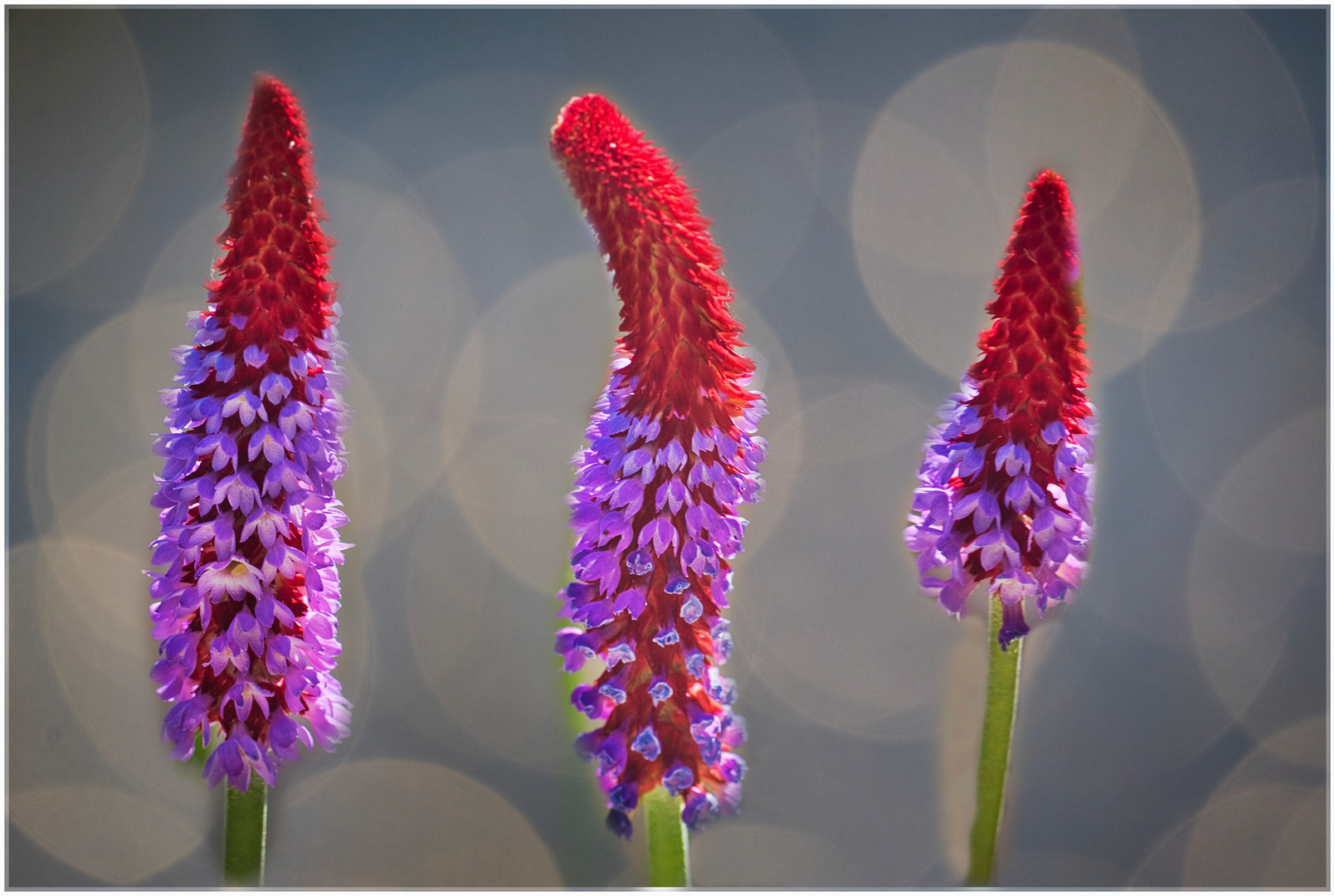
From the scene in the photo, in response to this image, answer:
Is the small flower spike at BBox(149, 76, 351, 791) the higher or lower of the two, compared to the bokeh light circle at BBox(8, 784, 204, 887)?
higher

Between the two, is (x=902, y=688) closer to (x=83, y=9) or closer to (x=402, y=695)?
(x=402, y=695)

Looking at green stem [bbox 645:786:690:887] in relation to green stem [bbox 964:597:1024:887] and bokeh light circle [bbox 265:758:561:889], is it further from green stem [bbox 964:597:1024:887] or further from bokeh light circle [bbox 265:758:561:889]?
bokeh light circle [bbox 265:758:561:889]

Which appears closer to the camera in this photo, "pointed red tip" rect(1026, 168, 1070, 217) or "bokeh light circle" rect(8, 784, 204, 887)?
"pointed red tip" rect(1026, 168, 1070, 217)

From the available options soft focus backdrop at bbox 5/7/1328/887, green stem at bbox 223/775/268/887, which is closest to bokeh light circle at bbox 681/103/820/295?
soft focus backdrop at bbox 5/7/1328/887

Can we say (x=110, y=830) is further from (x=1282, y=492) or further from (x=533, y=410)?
(x=1282, y=492)

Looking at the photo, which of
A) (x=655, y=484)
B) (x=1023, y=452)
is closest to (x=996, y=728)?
(x=1023, y=452)

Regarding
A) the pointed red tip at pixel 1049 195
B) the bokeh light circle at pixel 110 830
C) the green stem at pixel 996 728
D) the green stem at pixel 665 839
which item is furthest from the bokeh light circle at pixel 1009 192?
the bokeh light circle at pixel 110 830

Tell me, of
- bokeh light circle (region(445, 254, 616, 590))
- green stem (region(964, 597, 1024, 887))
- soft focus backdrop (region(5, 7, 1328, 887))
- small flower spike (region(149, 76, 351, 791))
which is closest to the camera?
small flower spike (region(149, 76, 351, 791))

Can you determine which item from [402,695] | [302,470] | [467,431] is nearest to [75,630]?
[402,695]
